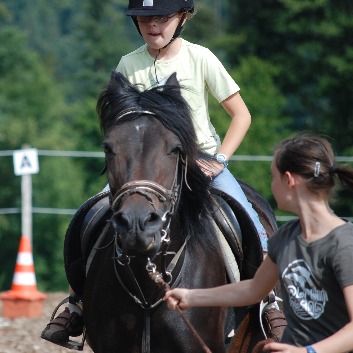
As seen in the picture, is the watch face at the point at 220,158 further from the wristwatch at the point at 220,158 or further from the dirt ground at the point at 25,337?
the dirt ground at the point at 25,337

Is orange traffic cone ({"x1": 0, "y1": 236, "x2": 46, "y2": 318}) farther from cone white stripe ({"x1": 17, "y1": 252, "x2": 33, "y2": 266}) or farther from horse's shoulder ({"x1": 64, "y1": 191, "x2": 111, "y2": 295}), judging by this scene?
horse's shoulder ({"x1": 64, "y1": 191, "x2": 111, "y2": 295})

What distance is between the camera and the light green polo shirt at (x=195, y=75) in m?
6.41

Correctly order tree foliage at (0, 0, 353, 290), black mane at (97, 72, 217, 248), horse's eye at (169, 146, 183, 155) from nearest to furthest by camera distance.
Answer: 1. horse's eye at (169, 146, 183, 155)
2. black mane at (97, 72, 217, 248)
3. tree foliage at (0, 0, 353, 290)

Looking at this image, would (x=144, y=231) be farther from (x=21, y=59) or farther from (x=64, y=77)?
(x=64, y=77)

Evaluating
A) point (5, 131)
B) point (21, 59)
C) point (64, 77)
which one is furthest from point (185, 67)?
point (64, 77)

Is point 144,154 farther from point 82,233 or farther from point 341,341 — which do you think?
point 341,341

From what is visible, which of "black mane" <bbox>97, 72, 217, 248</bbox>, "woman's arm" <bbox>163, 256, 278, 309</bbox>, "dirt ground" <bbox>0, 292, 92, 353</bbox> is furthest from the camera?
"dirt ground" <bbox>0, 292, 92, 353</bbox>

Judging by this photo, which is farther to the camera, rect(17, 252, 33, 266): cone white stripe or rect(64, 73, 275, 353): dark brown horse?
rect(17, 252, 33, 266): cone white stripe

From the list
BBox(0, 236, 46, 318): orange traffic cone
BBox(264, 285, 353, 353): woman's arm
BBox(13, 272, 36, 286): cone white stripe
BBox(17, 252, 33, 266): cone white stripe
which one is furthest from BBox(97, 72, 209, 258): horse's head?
BBox(17, 252, 33, 266): cone white stripe

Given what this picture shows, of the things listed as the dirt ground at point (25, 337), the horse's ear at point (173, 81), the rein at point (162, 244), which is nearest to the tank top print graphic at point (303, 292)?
the rein at point (162, 244)

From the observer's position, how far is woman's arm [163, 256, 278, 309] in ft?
15.1

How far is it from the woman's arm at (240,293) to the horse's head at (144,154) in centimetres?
50

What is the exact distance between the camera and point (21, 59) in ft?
239

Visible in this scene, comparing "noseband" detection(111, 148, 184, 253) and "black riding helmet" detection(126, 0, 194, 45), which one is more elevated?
"black riding helmet" detection(126, 0, 194, 45)
